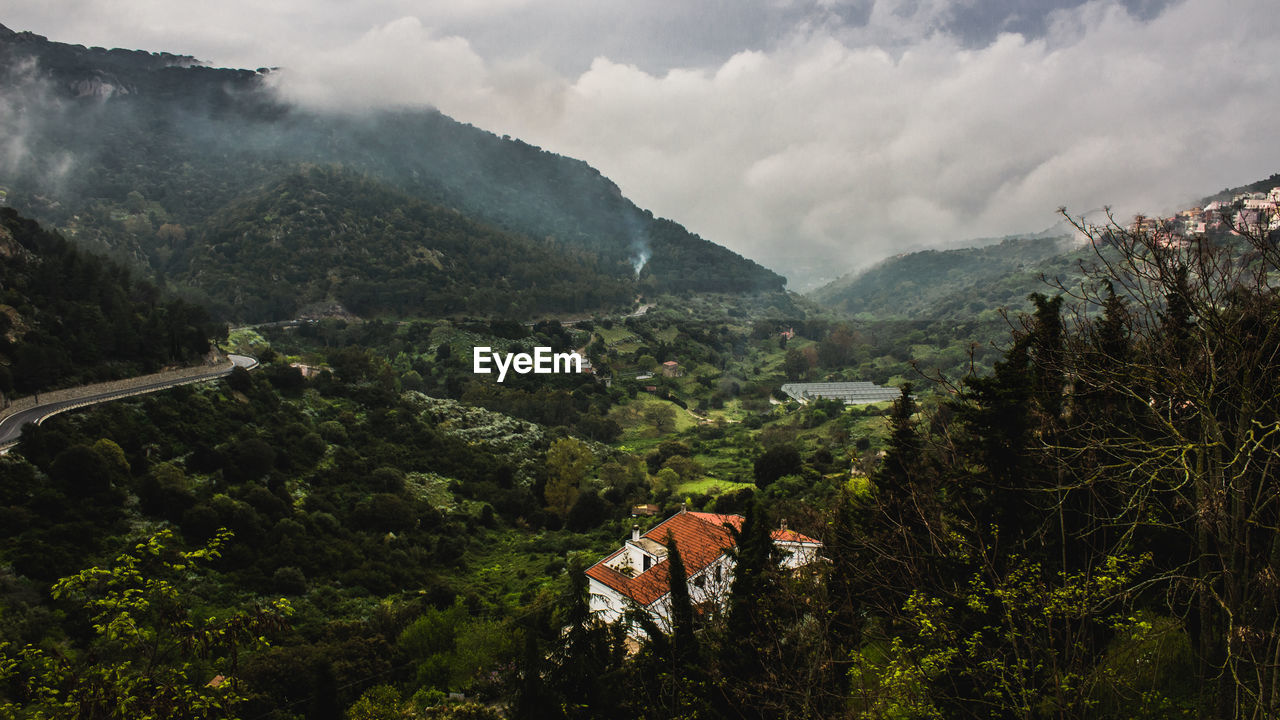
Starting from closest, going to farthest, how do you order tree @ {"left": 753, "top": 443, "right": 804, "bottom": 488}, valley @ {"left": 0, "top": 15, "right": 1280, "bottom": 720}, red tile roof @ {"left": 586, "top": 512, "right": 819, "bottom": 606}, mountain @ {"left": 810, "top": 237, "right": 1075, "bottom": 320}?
valley @ {"left": 0, "top": 15, "right": 1280, "bottom": 720}
red tile roof @ {"left": 586, "top": 512, "right": 819, "bottom": 606}
tree @ {"left": 753, "top": 443, "right": 804, "bottom": 488}
mountain @ {"left": 810, "top": 237, "right": 1075, "bottom": 320}

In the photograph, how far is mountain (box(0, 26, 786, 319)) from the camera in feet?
267

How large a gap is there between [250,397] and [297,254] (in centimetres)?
5514

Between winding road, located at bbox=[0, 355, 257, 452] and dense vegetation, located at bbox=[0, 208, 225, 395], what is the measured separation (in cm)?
116

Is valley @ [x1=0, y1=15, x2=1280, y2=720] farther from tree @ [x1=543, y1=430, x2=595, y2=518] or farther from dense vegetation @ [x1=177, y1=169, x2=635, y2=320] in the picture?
dense vegetation @ [x1=177, y1=169, x2=635, y2=320]

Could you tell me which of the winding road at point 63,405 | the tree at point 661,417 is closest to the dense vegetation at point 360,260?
the tree at point 661,417

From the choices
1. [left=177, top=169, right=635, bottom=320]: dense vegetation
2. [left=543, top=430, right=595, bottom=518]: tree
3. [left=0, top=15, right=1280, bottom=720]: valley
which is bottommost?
[left=543, top=430, right=595, bottom=518]: tree

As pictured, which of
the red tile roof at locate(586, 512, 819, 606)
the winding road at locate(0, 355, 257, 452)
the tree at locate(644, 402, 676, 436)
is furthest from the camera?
the tree at locate(644, 402, 676, 436)

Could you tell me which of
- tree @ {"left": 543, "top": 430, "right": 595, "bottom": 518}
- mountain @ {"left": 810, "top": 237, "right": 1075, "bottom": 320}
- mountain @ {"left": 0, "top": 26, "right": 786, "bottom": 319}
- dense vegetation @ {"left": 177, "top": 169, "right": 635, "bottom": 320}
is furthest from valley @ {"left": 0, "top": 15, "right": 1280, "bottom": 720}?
mountain @ {"left": 810, "top": 237, "right": 1075, "bottom": 320}

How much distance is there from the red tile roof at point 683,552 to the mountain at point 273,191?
216ft

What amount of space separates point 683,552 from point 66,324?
32470 mm

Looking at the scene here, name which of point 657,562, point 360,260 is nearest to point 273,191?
point 360,260

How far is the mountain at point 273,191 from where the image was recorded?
8144 cm

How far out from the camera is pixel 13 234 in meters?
30.7

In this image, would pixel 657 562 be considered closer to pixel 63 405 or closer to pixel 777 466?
pixel 777 466
